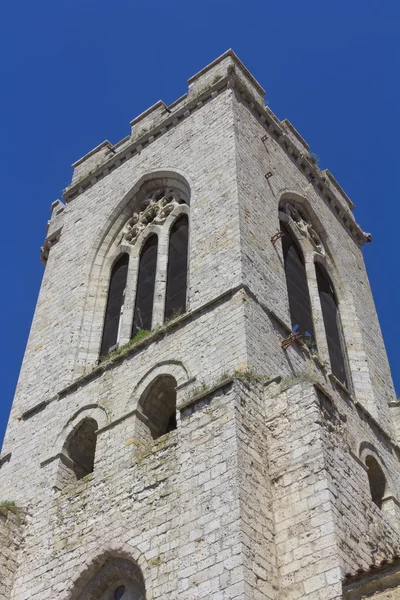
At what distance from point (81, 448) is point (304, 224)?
23.5ft

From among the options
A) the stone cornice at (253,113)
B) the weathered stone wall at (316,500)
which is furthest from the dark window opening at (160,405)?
the stone cornice at (253,113)

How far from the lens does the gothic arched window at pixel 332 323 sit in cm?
1595

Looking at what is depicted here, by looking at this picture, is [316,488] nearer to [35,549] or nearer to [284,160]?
[35,549]

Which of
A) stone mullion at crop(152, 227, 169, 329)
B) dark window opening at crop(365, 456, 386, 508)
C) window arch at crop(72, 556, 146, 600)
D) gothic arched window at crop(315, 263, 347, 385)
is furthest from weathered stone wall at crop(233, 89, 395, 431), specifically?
window arch at crop(72, 556, 146, 600)

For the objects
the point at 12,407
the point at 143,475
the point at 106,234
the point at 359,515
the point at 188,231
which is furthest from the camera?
the point at 106,234

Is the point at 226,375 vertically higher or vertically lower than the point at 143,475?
higher

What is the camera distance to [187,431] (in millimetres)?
11320

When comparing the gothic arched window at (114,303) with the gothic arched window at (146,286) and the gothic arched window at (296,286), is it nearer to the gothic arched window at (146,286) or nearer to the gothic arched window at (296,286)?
the gothic arched window at (146,286)

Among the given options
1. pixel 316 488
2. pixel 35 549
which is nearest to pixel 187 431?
pixel 316 488

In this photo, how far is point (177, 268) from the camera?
15.8m

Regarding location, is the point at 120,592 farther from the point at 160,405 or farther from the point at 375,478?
the point at 375,478

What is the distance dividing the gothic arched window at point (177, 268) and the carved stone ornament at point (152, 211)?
47 cm

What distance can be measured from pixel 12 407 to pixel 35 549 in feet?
12.1

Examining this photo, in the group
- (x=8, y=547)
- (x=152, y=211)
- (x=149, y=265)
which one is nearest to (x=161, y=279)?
(x=149, y=265)
